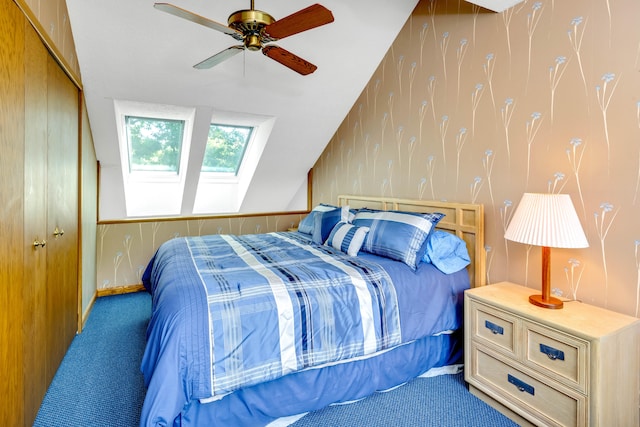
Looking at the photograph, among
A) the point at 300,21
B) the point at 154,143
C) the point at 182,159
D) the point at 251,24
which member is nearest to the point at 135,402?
the point at 251,24

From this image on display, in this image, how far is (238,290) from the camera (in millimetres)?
1752

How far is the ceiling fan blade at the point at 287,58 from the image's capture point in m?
2.07

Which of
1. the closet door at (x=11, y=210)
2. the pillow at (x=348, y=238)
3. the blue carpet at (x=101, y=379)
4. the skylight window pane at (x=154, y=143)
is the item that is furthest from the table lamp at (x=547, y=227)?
the skylight window pane at (x=154, y=143)

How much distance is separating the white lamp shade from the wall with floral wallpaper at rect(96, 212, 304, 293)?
3.62 metres

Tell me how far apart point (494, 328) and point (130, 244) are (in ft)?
12.5

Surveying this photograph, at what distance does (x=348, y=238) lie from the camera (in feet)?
8.75

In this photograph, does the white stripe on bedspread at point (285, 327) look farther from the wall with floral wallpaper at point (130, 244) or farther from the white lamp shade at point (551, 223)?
the wall with floral wallpaper at point (130, 244)

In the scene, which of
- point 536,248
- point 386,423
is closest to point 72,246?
point 386,423

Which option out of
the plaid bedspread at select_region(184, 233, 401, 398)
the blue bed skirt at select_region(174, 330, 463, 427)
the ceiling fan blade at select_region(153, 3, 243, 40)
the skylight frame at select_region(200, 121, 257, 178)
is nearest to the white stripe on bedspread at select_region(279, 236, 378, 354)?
the plaid bedspread at select_region(184, 233, 401, 398)

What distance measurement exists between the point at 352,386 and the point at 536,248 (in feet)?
4.66

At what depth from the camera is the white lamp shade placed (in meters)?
1.66

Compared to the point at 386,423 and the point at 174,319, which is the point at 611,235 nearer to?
the point at 386,423

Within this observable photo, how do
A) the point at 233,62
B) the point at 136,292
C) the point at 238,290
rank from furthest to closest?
the point at 136,292 → the point at 233,62 → the point at 238,290

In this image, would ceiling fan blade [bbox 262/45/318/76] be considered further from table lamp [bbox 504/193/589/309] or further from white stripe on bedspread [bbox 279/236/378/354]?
table lamp [bbox 504/193/589/309]
